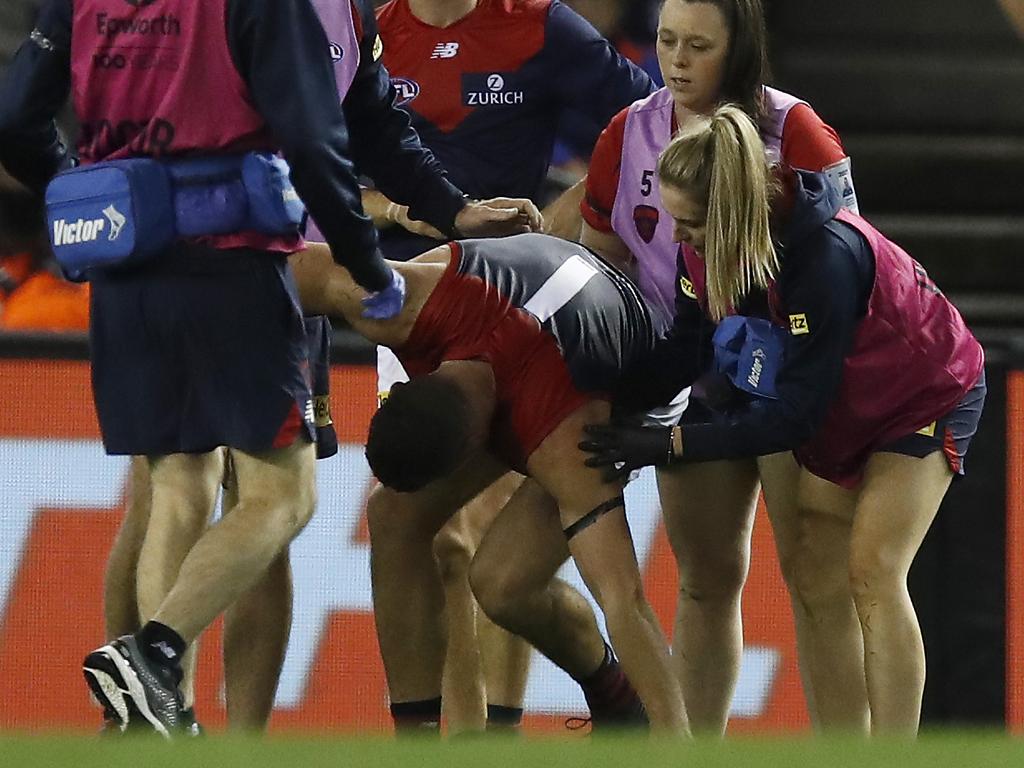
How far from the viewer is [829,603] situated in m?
4.84

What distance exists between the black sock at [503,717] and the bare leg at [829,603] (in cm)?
75

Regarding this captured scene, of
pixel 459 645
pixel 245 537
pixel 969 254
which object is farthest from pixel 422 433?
pixel 969 254

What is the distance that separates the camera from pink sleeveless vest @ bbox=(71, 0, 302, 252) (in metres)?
4.23

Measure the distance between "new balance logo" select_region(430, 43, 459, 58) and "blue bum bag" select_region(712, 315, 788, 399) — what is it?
1336 mm

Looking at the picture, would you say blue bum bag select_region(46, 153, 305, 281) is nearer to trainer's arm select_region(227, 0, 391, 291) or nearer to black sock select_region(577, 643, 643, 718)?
trainer's arm select_region(227, 0, 391, 291)

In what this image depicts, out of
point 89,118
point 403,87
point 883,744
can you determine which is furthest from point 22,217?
point 883,744

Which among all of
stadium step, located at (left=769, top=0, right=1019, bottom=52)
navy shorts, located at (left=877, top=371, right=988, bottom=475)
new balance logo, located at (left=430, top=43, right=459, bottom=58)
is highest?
new balance logo, located at (left=430, top=43, right=459, bottom=58)

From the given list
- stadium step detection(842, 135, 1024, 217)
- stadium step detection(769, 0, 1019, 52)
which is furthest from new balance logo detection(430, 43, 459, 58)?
stadium step detection(769, 0, 1019, 52)

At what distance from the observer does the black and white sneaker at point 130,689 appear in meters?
4.02

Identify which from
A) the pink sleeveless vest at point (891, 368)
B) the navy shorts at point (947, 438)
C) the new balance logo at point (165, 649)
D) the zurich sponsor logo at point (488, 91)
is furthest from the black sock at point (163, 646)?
the zurich sponsor logo at point (488, 91)

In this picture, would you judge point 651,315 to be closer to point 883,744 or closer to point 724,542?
point 724,542

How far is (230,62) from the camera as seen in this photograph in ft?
13.9

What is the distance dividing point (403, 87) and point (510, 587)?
1.48 meters

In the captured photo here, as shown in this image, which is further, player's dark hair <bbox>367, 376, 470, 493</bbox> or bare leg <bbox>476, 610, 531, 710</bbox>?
bare leg <bbox>476, 610, 531, 710</bbox>
